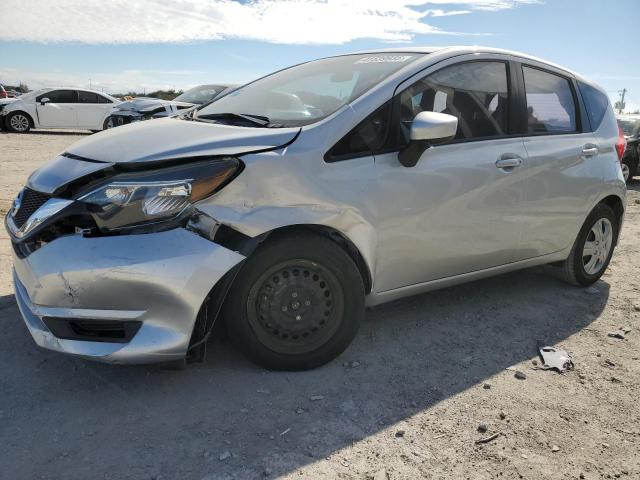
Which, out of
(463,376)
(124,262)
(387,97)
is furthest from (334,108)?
(463,376)

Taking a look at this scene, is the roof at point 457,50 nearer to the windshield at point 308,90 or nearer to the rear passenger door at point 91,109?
the windshield at point 308,90

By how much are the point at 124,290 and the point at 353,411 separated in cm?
121

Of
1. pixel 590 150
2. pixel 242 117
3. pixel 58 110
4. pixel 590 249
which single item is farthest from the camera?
pixel 58 110

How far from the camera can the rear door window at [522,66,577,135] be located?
3910mm

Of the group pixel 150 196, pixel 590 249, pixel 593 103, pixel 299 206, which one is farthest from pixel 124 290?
pixel 593 103

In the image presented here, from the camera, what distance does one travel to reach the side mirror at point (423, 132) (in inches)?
118

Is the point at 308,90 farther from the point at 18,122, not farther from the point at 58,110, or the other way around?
the point at 18,122

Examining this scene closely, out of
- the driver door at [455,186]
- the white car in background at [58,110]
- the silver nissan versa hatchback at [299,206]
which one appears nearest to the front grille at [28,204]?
the silver nissan versa hatchback at [299,206]

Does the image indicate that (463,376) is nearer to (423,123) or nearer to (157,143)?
(423,123)

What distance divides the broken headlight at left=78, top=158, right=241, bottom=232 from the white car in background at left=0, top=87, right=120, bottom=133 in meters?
16.1

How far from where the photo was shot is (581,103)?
Answer: 4.36 meters

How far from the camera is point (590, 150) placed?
4.23 meters

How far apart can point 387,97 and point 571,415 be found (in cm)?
190

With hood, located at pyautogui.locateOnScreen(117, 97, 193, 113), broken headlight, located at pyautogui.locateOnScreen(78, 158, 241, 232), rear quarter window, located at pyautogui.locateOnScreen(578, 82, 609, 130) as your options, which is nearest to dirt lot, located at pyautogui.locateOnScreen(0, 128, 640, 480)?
broken headlight, located at pyautogui.locateOnScreen(78, 158, 241, 232)
